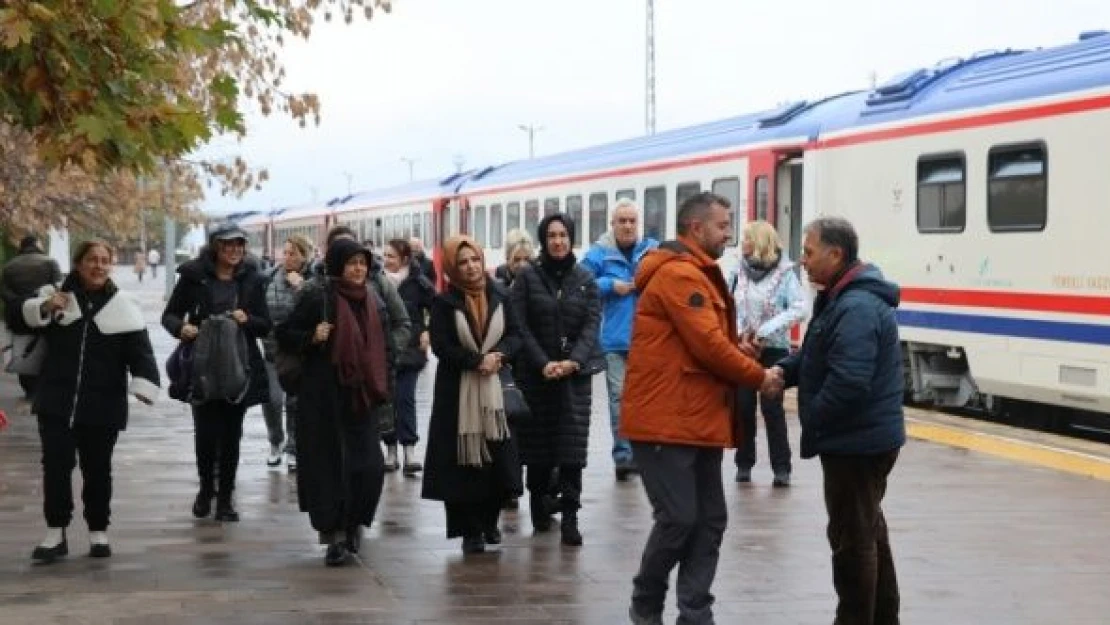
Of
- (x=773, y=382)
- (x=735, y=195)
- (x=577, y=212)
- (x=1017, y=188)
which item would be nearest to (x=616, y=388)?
(x=773, y=382)

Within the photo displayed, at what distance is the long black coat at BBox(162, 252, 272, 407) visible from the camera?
11.7m

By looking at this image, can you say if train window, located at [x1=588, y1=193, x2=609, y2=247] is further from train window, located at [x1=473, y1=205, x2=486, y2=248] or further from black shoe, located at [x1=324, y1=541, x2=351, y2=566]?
black shoe, located at [x1=324, y1=541, x2=351, y2=566]

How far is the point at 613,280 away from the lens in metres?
12.8

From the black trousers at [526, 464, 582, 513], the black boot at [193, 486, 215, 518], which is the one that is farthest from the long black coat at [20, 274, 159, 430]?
the black trousers at [526, 464, 582, 513]

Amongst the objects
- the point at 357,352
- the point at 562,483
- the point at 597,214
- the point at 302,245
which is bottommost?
the point at 562,483

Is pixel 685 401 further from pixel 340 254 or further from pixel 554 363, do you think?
pixel 340 254

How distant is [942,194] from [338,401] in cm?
963

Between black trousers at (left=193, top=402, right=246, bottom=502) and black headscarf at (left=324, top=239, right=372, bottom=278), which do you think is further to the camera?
black trousers at (left=193, top=402, right=246, bottom=502)

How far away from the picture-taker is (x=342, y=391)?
33.1 feet

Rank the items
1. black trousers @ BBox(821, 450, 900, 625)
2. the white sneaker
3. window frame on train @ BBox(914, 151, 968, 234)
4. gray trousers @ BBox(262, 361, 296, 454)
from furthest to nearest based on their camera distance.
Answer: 1. window frame on train @ BBox(914, 151, 968, 234)
2. the white sneaker
3. gray trousers @ BBox(262, 361, 296, 454)
4. black trousers @ BBox(821, 450, 900, 625)

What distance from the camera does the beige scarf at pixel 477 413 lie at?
10.2 metres

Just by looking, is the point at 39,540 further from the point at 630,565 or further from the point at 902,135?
the point at 902,135

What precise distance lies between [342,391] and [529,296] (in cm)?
135

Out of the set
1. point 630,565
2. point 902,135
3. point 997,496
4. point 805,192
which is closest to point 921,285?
point 902,135
